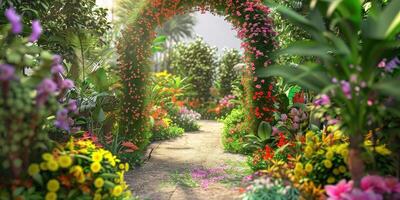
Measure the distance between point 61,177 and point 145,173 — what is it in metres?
3.46

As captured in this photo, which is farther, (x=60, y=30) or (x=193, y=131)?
(x=193, y=131)

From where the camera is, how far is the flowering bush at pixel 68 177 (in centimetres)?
350

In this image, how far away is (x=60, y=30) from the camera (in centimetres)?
847

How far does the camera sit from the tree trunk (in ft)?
11.1

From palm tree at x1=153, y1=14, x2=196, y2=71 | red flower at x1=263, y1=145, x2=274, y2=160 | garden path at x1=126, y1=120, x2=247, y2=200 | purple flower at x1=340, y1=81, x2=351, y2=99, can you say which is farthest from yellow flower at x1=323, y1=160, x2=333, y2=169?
palm tree at x1=153, y1=14, x2=196, y2=71

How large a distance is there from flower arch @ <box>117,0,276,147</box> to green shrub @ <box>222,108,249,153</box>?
2.49ft

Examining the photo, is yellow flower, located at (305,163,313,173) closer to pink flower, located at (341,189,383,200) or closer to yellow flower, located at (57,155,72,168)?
pink flower, located at (341,189,383,200)

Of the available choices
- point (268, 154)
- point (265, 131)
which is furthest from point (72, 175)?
point (265, 131)

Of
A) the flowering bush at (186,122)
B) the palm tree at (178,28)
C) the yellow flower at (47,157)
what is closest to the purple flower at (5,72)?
the yellow flower at (47,157)

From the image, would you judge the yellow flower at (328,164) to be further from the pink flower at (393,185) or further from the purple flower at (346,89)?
the purple flower at (346,89)

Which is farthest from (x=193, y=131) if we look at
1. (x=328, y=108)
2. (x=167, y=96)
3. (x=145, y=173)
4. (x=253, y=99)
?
(x=328, y=108)

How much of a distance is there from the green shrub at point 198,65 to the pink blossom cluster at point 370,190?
14.8 m

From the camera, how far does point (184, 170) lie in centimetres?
721

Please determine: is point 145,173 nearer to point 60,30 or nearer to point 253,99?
point 253,99
